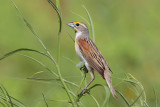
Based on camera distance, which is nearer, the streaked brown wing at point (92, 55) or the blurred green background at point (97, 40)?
the streaked brown wing at point (92, 55)

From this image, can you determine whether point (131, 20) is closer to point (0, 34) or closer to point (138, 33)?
point (138, 33)

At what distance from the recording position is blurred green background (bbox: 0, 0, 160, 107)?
20.9 ft

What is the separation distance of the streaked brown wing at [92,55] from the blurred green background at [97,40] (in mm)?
2053

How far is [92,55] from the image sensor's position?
144 inches

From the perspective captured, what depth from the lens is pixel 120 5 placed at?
358 inches

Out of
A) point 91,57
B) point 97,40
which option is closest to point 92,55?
point 91,57

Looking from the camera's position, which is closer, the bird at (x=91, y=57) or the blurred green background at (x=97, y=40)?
the bird at (x=91, y=57)

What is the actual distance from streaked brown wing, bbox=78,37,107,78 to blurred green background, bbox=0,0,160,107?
2053 mm

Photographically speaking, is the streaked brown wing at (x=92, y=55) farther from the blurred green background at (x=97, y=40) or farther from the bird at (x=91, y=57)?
the blurred green background at (x=97, y=40)

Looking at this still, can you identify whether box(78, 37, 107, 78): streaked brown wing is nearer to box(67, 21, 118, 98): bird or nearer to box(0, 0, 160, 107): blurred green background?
box(67, 21, 118, 98): bird

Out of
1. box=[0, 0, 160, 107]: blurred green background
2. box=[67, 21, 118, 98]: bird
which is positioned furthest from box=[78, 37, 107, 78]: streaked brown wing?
box=[0, 0, 160, 107]: blurred green background

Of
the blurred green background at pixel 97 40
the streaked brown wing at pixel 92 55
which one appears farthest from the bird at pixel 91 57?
the blurred green background at pixel 97 40

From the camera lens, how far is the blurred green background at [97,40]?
6383 millimetres

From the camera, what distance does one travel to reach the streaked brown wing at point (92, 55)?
11.4 ft
